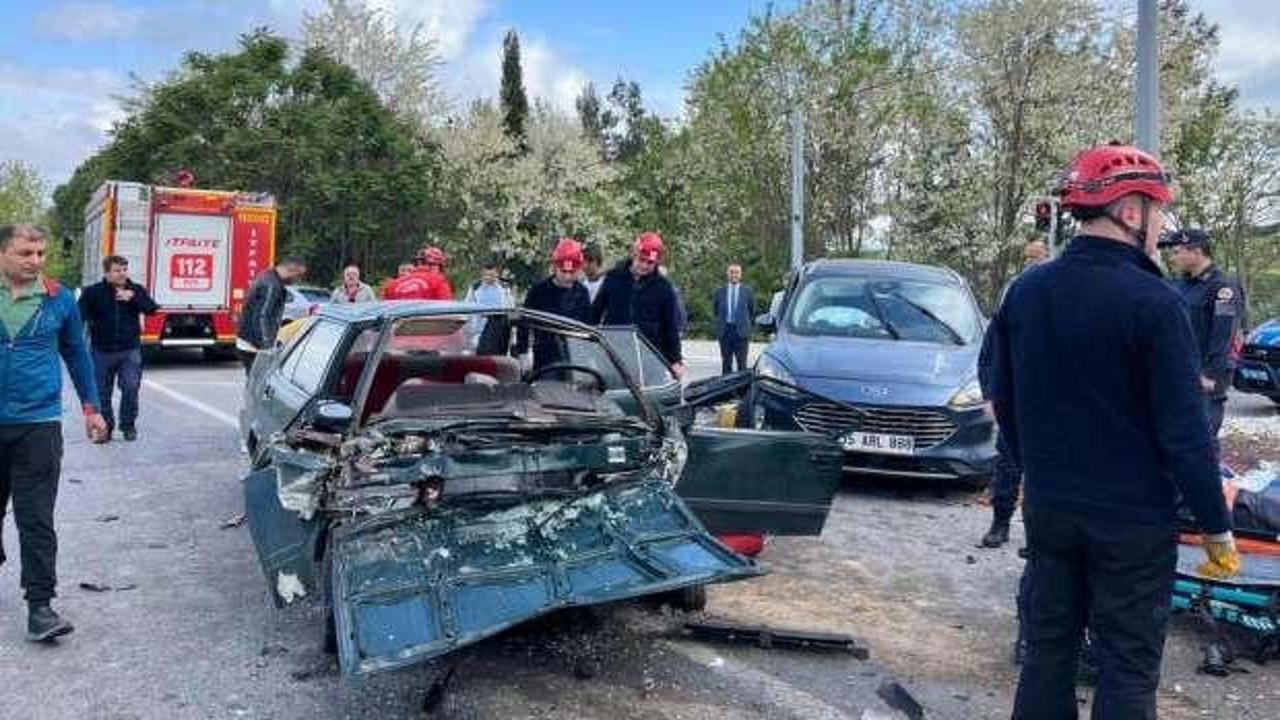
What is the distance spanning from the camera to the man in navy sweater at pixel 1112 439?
2.86 meters

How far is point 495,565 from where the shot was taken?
157 inches

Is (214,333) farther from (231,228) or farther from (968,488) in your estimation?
(968,488)

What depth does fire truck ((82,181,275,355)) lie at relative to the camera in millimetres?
17594

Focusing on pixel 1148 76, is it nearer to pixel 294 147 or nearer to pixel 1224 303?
pixel 1224 303

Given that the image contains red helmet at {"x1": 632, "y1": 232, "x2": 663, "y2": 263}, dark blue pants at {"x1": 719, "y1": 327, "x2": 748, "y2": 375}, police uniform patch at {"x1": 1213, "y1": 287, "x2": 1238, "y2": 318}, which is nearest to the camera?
police uniform patch at {"x1": 1213, "y1": 287, "x2": 1238, "y2": 318}

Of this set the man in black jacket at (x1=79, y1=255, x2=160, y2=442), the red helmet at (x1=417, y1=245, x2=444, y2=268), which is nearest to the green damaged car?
the red helmet at (x1=417, y1=245, x2=444, y2=268)

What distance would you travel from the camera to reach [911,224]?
27.5m

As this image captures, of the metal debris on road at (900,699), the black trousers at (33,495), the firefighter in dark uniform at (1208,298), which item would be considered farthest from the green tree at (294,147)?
the metal debris on road at (900,699)

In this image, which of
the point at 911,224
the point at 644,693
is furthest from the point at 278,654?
the point at 911,224

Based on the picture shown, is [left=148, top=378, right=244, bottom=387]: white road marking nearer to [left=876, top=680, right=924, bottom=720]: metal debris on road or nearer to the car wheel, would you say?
the car wheel

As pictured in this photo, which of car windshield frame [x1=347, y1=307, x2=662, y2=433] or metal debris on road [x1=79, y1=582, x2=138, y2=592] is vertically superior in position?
car windshield frame [x1=347, y1=307, x2=662, y2=433]

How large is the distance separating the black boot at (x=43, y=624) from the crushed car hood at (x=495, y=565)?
1.52 metres

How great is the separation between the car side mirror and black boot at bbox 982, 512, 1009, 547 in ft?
12.9

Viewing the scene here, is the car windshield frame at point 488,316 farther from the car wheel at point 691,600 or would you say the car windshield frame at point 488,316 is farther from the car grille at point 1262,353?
the car grille at point 1262,353
